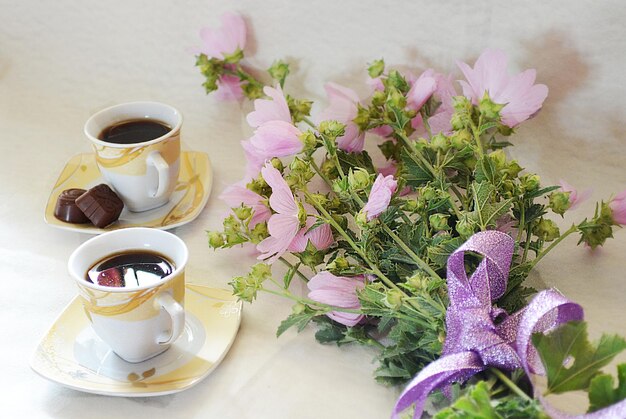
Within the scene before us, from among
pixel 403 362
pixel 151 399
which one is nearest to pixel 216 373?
pixel 151 399

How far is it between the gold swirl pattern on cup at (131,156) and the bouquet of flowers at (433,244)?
0.13 meters

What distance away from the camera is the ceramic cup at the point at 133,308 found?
75cm

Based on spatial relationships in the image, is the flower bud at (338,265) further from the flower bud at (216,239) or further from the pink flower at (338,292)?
the flower bud at (216,239)

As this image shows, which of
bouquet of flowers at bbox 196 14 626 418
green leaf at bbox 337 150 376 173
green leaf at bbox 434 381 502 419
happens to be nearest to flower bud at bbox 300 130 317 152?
bouquet of flowers at bbox 196 14 626 418

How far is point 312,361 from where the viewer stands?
828 millimetres

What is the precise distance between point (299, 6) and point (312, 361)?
0.51 meters

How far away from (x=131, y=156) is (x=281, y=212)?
0.84 ft

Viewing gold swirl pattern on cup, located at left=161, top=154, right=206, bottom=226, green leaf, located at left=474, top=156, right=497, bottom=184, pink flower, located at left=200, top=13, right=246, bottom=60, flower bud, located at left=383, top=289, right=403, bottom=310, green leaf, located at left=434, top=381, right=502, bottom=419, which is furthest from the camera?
pink flower, located at left=200, top=13, right=246, bottom=60

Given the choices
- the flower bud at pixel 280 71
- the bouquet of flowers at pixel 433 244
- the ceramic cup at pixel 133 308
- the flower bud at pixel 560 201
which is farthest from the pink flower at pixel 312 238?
the flower bud at pixel 280 71

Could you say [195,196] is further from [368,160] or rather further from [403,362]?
[403,362]

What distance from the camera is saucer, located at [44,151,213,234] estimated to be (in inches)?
39.2

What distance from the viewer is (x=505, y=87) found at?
0.92 m

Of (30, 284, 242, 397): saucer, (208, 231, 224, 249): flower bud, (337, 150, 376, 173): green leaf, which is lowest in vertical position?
(30, 284, 242, 397): saucer

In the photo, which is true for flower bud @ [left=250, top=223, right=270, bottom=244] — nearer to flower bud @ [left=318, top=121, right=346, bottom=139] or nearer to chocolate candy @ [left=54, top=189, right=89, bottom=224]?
flower bud @ [left=318, top=121, right=346, bottom=139]
